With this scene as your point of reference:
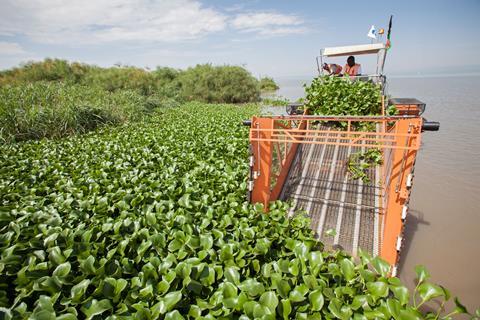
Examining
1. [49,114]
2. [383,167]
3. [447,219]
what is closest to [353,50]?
[383,167]

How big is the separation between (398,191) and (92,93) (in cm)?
1193

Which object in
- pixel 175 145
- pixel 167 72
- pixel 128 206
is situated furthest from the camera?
pixel 167 72

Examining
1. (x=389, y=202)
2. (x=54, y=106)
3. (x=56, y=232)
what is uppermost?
(x=54, y=106)

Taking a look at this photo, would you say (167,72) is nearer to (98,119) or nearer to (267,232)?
(98,119)

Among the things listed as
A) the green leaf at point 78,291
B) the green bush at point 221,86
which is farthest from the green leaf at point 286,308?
the green bush at point 221,86

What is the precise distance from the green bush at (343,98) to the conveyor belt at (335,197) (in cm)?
147

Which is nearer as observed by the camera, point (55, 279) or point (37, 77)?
point (55, 279)

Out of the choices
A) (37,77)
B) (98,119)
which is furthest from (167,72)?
(98,119)

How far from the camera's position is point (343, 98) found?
6.16m

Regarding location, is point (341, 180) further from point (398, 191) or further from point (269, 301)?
point (269, 301)

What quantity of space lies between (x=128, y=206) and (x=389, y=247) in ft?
10.3

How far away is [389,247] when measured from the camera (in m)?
2.99

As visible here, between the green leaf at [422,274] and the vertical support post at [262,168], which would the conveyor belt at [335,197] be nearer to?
the vertical support post at [262,168]

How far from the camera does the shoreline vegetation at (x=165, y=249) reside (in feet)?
6.18
